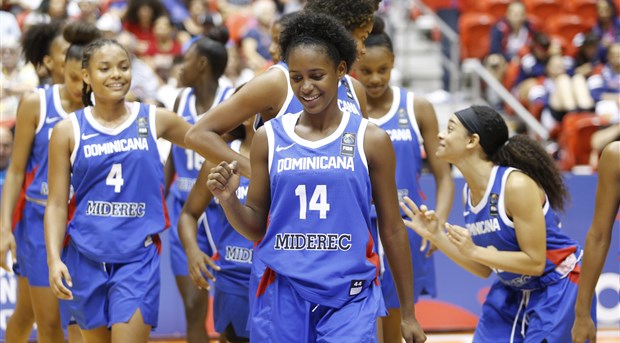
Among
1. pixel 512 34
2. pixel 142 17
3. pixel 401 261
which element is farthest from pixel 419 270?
pixel 512 34

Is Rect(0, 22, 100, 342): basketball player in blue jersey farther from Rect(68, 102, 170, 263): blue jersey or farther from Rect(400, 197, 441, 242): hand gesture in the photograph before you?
Rect(400, 197, 441, 242): hand gesture

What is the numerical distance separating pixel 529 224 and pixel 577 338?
0.60 m

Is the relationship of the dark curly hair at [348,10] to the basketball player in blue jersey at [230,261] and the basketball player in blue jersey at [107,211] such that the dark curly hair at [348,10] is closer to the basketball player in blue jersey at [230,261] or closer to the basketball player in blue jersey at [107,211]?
the basketball player in blue jersey at [230,261]

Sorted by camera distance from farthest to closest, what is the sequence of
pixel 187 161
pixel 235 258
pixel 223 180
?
pixel 187 161
pixel 235 258
pixel 223 180

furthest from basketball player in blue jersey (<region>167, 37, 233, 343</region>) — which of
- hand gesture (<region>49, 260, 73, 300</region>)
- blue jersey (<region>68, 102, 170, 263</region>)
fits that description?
hand gesture (<region>49, 260, 73, 300</region>)

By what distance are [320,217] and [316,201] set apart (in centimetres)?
6

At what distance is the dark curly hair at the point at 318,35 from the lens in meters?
3.82

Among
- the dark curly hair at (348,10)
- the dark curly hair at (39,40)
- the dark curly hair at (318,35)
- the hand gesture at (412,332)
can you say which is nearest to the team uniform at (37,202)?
the dark curly hair at (39,40)

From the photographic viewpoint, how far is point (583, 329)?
424 centimetres

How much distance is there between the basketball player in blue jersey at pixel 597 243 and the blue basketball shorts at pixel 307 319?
3.32 ft

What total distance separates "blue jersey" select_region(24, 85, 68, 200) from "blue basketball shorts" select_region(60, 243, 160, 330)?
3.19 ft

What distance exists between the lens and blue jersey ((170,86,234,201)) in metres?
6.33

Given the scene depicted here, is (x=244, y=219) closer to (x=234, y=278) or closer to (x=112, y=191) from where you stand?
(x=112, y=191)

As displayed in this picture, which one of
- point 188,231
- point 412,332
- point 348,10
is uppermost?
point 348,10
